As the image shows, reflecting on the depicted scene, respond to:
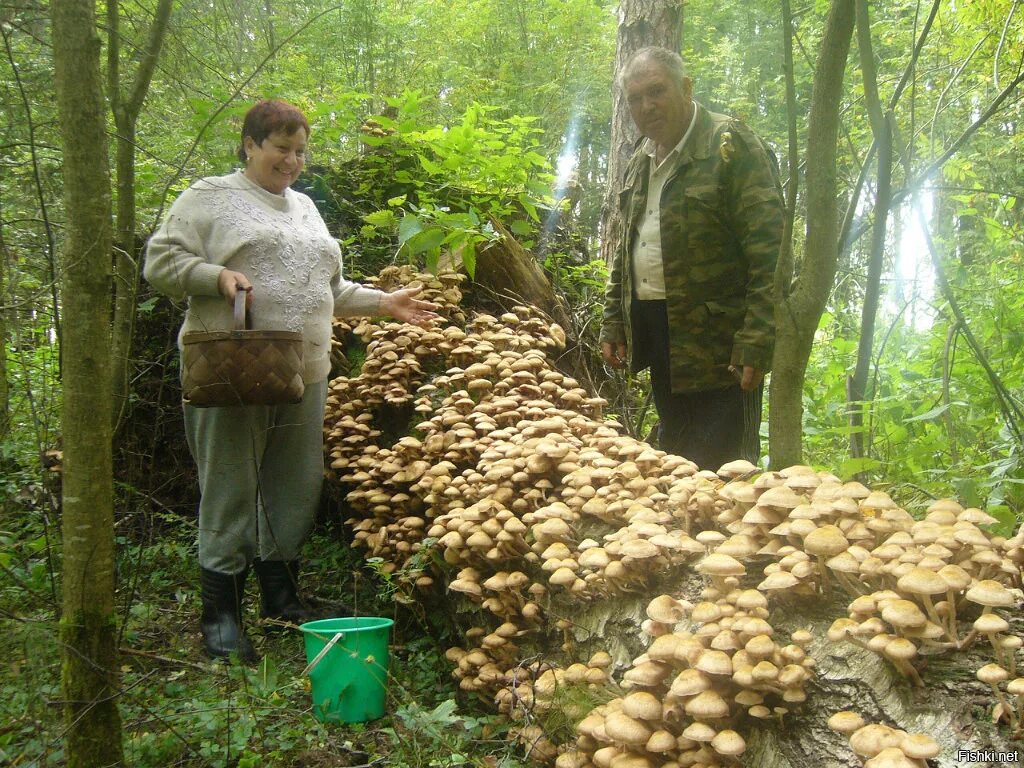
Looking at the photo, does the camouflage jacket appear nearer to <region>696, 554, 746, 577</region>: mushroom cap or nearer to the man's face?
the man's face

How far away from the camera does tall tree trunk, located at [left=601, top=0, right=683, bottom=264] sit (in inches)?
334

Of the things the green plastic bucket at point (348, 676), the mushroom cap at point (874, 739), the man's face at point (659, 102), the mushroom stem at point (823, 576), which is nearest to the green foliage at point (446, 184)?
the man's face at point (659, 102)

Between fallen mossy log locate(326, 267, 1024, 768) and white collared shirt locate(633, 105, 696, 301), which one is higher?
white collared shirt locate(633, 105, 696, 301)

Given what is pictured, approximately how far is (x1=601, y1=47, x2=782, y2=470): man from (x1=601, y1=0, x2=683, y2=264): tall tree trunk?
351 centimetres

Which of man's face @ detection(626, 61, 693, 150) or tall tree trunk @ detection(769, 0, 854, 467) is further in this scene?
man's face @ detection(626, 61, 693, 150)

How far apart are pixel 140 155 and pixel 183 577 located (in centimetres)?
488

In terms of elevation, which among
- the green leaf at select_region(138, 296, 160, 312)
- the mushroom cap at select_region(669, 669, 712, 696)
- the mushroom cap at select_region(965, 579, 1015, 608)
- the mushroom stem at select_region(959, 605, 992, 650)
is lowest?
the mushroom cap at select_region(669, 669, 712, 696)

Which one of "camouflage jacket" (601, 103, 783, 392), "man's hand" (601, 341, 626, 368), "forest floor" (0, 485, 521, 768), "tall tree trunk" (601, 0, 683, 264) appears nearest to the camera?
"forest floor" (0, 485, 521, 768)

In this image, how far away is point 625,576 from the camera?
312 cm

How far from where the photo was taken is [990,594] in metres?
2.04

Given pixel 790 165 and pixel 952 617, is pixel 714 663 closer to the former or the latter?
pixel 952 617

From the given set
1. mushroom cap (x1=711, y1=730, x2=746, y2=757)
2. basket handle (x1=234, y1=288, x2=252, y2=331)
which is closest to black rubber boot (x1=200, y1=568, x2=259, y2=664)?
basket handle (x1=234, y1=288, x2=252, y2=331)

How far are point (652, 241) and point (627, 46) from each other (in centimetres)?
487

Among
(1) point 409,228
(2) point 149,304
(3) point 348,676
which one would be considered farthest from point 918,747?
(2) point 149,304
